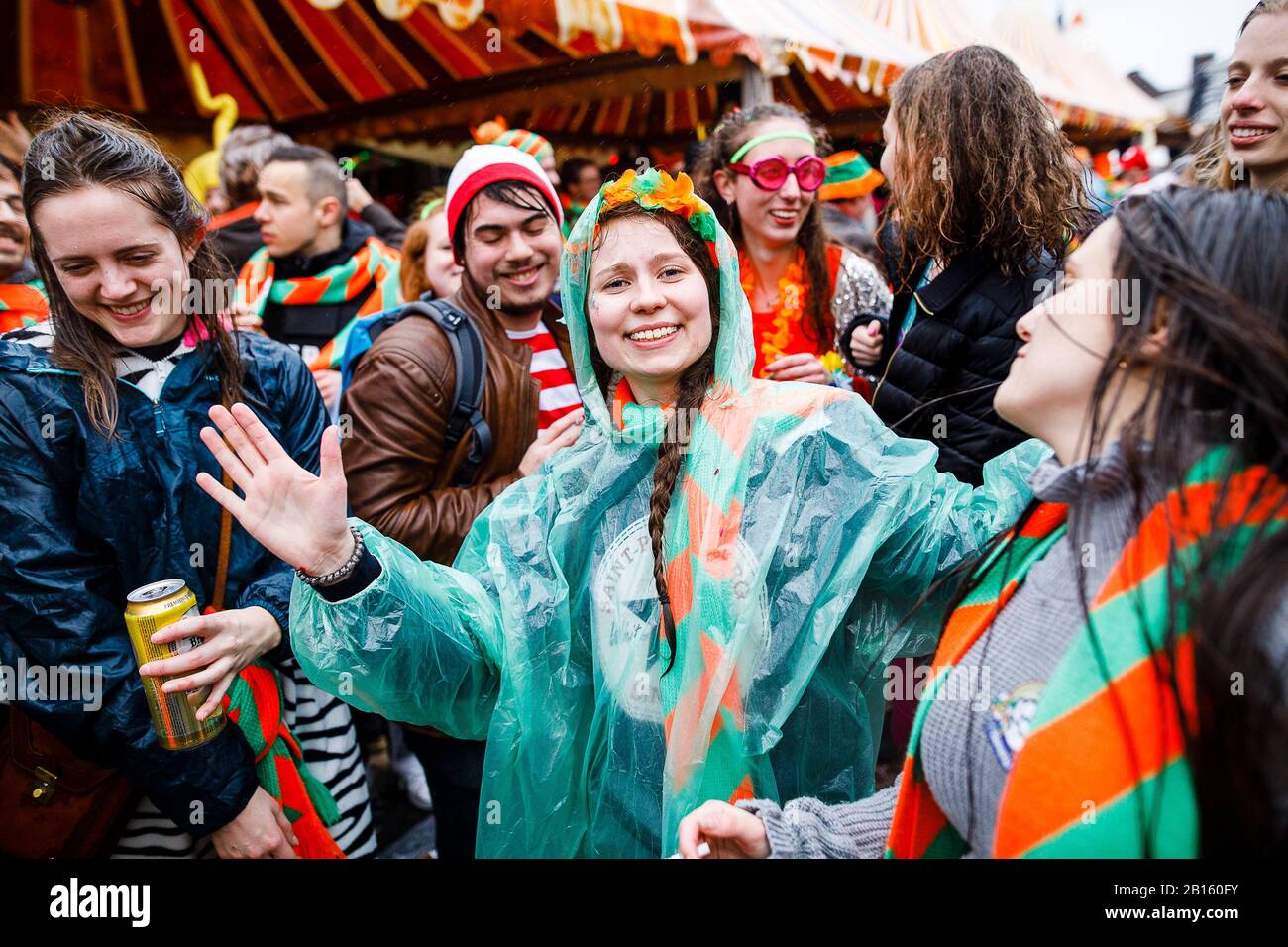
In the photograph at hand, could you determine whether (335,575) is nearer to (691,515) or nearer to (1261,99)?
(691,515)

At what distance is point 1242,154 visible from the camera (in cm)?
Result: 188

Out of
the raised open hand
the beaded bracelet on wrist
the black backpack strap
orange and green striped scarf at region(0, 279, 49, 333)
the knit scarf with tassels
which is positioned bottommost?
the knit scarf with tassels

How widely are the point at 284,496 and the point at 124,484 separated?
457 mm

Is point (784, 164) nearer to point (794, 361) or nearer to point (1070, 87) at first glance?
point (794, 361)

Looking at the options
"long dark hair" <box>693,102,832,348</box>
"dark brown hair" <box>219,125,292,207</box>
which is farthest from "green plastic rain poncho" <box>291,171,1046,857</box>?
"dark brown hair" <box>219,125,292,207</box>

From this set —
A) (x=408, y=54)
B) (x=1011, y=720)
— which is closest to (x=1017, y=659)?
(x=1011, y=720)

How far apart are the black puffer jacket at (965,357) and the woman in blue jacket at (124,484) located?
1.47 metres

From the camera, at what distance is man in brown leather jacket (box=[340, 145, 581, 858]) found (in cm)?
203

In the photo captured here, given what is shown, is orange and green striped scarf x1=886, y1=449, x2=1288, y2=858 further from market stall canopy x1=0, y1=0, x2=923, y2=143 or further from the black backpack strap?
market stall canopy x1=0, y1=0, x2=923, y2=143

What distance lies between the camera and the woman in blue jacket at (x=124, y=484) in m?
1.60

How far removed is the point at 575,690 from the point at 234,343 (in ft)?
3.38

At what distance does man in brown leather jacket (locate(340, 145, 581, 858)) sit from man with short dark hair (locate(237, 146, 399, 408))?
3.95 feet

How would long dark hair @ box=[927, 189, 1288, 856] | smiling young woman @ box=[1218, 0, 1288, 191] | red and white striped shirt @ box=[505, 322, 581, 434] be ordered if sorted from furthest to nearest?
red and white striped shirt @ box=[505, 322, 581, 434], smiling young woman @ box=[1218, 0, 1288, 191], long dark hair @ box=[927, 189, 1288, 856]

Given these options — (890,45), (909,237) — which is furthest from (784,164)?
(890,45)
